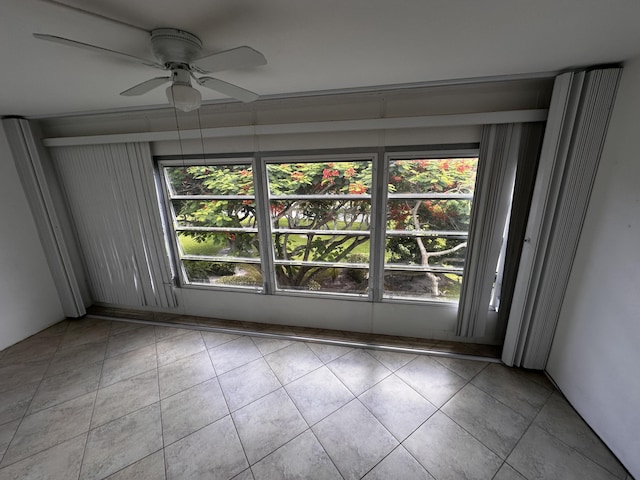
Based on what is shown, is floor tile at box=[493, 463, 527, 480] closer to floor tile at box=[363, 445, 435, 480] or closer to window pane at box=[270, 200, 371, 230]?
floor tile at box=[363, 445, 435, 480]

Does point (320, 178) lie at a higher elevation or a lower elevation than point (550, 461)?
higher

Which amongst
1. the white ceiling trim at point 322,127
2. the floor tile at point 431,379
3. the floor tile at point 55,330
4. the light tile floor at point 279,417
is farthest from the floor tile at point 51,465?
the white ceiling trim at point 322,127

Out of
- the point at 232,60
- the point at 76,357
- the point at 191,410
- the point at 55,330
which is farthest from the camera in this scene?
the point at 55,330

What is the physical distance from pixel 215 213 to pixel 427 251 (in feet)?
8.25

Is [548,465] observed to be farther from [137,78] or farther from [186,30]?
[137,78]

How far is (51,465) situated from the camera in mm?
1612

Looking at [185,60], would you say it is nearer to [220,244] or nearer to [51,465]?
[220,244]

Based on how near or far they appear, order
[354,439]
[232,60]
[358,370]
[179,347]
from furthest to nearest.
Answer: [179,347]
[358,370]
[354,439]
[232,60]

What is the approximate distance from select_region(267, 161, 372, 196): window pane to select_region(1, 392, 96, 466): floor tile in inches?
99.0

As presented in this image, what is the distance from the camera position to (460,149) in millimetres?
2248

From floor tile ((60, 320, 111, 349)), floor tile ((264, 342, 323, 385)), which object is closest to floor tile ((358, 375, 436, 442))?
floor tile ((264, 342, 323, 385))

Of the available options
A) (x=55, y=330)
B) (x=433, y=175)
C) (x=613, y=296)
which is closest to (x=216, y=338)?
(x=55, y=330)

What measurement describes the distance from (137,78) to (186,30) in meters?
0.87

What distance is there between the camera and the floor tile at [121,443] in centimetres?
160
